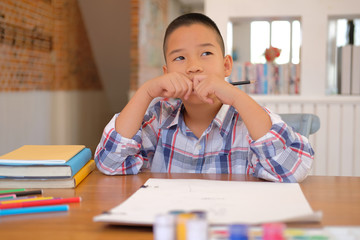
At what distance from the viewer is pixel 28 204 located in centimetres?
75

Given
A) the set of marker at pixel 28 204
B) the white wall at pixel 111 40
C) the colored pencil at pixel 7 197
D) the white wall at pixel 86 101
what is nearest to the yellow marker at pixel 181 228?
the set of marker at pixel 28 204

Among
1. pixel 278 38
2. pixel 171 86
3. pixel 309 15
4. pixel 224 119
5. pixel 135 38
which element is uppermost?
pixel 278 38

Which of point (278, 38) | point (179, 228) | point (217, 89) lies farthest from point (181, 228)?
point (278, 38)

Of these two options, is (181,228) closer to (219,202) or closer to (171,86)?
(219,202)

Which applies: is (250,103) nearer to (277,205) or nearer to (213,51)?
(213,51)

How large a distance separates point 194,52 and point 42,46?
11.2 ft

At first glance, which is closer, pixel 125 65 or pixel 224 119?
pixel 224 119

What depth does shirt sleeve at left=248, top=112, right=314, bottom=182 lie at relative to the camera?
1027mm

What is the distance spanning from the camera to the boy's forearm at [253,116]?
3.54 feet

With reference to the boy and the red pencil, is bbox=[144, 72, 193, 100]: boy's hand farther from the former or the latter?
the red pencil

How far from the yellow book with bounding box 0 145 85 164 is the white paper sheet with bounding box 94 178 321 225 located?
0.74 feet

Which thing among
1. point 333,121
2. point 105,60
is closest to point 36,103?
point 105,60

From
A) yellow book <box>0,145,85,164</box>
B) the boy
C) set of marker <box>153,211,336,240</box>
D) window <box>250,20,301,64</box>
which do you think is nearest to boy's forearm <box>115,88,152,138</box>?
the boy

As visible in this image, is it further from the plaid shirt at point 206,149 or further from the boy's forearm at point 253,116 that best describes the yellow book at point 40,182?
the boy's forearm at point 253,116
